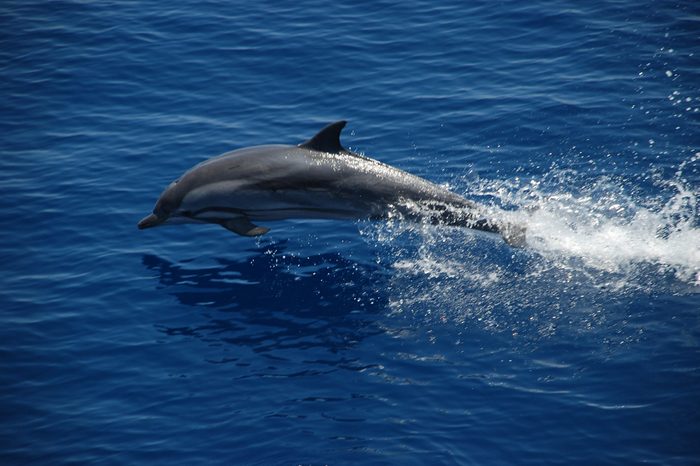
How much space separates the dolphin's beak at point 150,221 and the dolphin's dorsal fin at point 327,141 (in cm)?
291

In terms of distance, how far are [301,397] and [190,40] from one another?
494 inches

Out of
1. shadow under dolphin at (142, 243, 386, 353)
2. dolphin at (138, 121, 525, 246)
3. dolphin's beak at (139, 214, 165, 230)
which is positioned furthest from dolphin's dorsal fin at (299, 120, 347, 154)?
dolphin's beak at (139, 214, 165, 230)

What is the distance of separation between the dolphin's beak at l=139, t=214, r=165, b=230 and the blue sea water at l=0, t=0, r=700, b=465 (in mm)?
515

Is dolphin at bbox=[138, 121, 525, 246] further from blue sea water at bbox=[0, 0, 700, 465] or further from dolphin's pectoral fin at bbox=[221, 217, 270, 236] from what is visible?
blue sea water at bbox=[0, 0, 700, 465]

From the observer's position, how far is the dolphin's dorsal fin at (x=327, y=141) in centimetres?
1345

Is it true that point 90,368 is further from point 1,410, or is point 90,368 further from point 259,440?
point 259,440

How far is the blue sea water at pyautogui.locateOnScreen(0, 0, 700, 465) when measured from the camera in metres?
10.9

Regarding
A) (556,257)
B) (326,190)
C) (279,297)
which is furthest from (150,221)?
(556,257)

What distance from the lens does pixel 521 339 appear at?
12078 millimetres

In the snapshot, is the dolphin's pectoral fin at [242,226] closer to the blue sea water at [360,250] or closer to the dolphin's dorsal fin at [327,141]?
the blue sea water at [360,250]

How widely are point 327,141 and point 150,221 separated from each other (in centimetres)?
345

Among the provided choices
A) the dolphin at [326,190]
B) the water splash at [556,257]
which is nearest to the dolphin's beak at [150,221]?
the dolphin at [326,190]

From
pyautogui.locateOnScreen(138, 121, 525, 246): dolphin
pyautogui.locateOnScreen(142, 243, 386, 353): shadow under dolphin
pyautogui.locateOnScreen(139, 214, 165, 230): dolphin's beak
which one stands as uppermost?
pyautogui.locateOnScreen(138, 121, 525, 246): dolphin

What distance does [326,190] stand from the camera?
1376 centimetres
